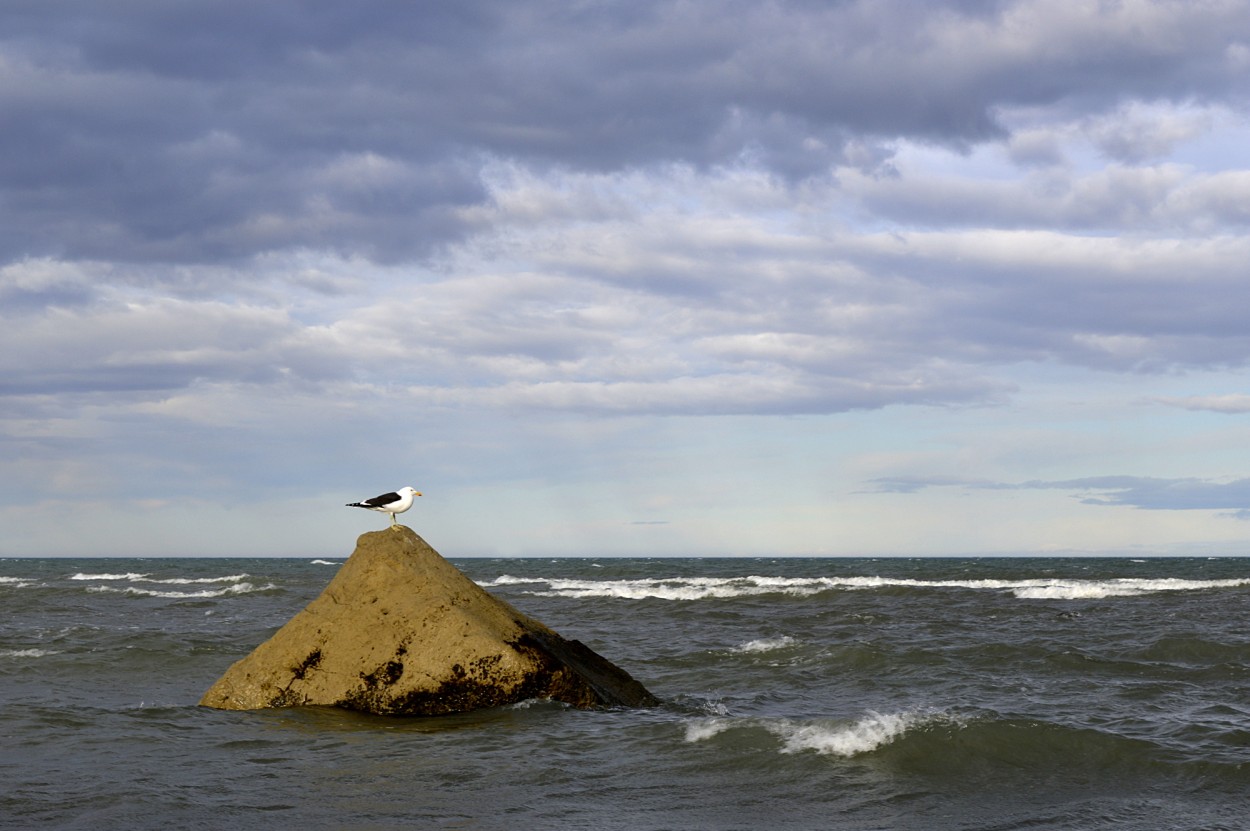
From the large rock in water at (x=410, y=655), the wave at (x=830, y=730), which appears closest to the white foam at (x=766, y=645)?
the large rock in water at (x=410, y=655)

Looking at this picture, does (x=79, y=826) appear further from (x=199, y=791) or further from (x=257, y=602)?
(x=257, y=602)

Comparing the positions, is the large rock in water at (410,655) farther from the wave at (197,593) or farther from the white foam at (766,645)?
the wave at (197,593)

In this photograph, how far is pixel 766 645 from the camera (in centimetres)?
1866

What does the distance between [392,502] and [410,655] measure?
7.93 ft

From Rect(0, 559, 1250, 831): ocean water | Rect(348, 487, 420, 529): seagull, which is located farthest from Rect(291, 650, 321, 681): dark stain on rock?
Rect(348, 487, 420, 529): seagull

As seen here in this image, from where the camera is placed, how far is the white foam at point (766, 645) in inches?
720

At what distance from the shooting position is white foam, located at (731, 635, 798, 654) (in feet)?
60.0

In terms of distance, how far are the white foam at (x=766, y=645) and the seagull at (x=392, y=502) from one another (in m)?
6.95

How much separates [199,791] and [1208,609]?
25758 millimetres

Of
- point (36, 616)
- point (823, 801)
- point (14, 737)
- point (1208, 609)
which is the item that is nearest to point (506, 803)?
point (823, 801)

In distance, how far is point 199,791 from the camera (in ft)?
28.4

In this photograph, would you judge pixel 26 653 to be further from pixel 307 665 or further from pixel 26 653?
pixel 307 665

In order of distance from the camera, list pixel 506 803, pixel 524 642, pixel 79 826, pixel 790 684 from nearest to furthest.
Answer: pixel 79 826 → pixel 506 803 → pixel 524 642 → pixel 790 684

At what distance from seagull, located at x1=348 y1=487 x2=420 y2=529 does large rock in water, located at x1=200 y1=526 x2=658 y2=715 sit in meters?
0.64
